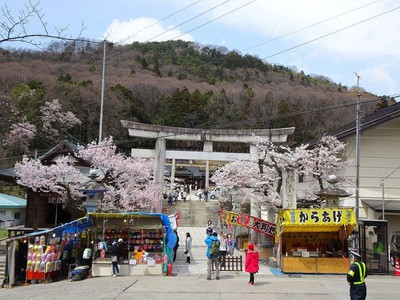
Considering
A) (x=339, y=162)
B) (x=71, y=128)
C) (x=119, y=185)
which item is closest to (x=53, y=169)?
(x=119, y=185)

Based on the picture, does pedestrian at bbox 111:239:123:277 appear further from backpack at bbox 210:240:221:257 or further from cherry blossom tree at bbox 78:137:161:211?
cherry blossom tree at bbox 78:137:161:211

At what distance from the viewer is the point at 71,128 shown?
171ft

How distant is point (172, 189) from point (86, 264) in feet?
100

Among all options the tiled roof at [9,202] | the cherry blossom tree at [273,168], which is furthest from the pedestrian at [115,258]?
the tiled roof at [9,202]

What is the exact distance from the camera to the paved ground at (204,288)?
11898mm

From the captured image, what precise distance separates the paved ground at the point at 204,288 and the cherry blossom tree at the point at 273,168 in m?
7.28

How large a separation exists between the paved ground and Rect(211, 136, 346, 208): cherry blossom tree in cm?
728

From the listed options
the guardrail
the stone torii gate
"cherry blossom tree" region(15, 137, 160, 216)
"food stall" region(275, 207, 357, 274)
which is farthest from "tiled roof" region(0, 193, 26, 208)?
"food stall" region(275, 207, 357, 274)

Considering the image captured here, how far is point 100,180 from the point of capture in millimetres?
23422

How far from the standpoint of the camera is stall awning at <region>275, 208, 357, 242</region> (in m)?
16.1

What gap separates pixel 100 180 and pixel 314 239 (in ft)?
40.8

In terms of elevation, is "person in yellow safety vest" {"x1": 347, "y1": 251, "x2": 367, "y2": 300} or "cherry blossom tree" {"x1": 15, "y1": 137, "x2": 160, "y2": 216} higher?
"cherry blossom tree" {"x1": 15, "y1": 137, "x2": 160, "y2": 216}

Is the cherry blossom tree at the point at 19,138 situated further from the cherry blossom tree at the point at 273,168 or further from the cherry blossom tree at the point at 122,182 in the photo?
the cherry blossom tree at the point at 273,168

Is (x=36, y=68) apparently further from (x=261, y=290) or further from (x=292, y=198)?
(x=261, y=290)
